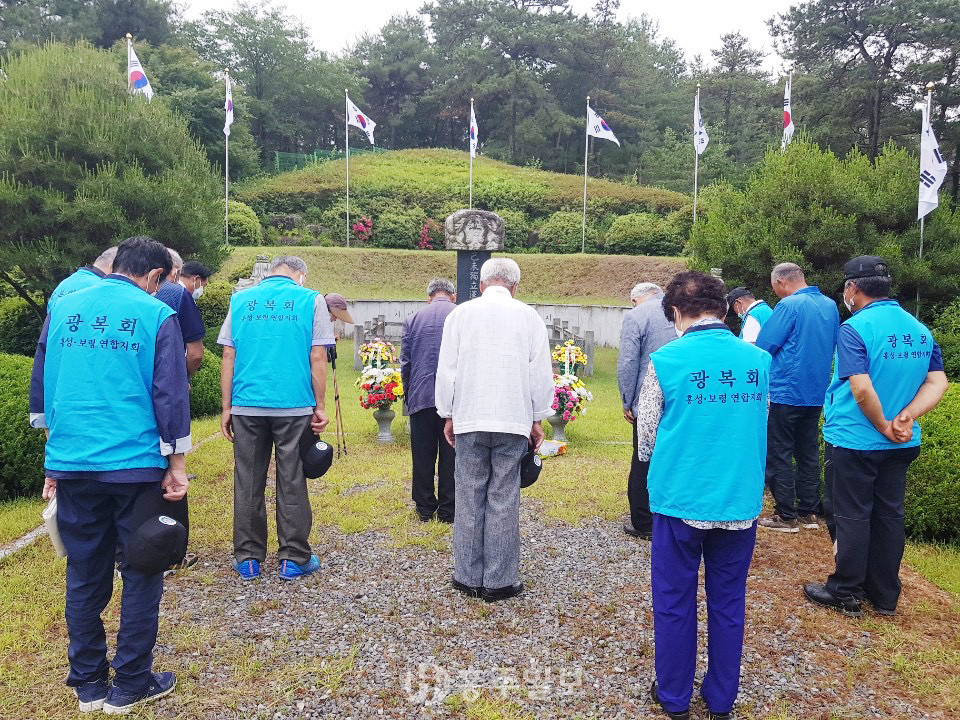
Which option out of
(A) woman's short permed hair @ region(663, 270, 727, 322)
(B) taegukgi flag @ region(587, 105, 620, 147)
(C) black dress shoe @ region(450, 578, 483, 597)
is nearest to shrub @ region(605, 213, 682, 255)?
(B) taegukgi flag @ region(587, 105, 620, 147)

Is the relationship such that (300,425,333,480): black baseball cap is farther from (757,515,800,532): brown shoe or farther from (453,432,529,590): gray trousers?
(757,515,800,532): brown shoe

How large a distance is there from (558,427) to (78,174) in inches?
353

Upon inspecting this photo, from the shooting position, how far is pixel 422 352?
5453mm

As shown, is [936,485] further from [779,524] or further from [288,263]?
[288,263]

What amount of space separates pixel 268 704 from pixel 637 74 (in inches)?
1764

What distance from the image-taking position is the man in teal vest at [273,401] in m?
4.05

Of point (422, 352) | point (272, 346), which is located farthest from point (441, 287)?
point (272, 346)

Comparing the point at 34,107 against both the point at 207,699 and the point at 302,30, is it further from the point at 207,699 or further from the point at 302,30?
the point at 302,30

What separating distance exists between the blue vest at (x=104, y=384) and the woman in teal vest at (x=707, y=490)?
85.0 inches

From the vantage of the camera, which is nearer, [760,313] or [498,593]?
[498,593]

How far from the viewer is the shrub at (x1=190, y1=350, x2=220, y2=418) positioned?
925 centimetres

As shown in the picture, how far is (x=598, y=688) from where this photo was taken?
3.08 metres

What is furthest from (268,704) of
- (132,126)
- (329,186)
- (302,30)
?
(302,30)

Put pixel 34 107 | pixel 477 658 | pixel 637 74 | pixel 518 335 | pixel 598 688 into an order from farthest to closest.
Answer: pixel 637 74 → pixel 34 107 → pixel 518 335 → pixel 477 658 → pixel 598 688
